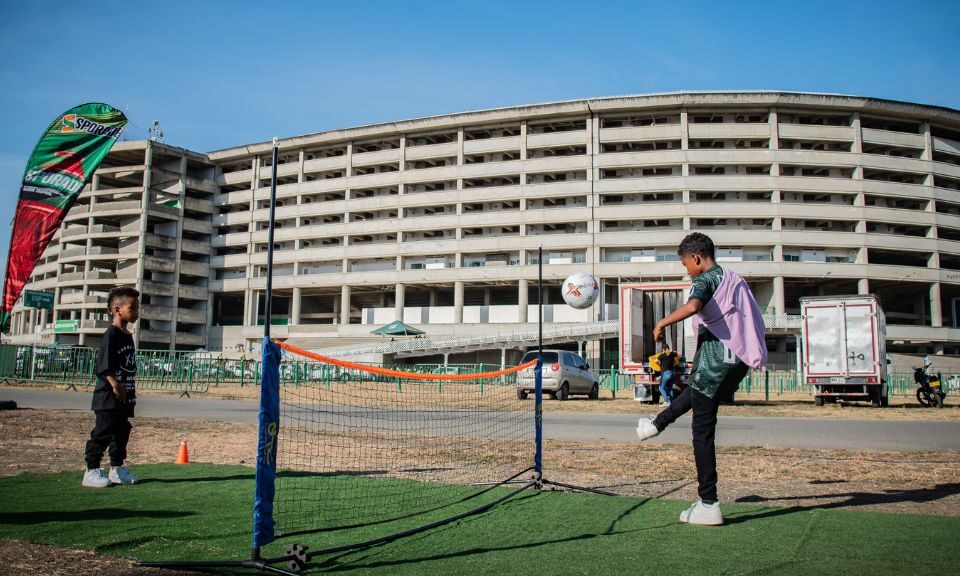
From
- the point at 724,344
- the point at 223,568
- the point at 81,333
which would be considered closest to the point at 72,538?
the point at 223,568

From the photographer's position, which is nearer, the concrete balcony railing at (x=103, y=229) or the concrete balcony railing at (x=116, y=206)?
the concrete balcony railing at (x=116, y=206)

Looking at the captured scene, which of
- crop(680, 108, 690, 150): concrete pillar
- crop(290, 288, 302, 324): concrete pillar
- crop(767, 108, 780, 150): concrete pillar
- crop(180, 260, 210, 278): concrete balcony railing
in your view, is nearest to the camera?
crop(767, 108, 780, 150): concrete pillar

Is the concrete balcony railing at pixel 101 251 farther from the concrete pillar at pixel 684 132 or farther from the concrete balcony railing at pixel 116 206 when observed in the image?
the concrete pillar at pixel 684 132

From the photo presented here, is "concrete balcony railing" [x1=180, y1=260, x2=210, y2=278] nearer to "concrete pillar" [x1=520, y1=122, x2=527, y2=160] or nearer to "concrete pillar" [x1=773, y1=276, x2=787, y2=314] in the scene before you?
"concrete pillar" [x1=520, y1=122, x2=527, y2=160]

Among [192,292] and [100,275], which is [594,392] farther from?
[100,275]

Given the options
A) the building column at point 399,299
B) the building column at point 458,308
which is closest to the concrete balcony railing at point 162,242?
the building column at point 399,299

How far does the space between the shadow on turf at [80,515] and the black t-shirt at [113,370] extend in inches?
53.1

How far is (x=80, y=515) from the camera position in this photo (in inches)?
194

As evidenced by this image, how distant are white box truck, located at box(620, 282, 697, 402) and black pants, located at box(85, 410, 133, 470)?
57.8ft

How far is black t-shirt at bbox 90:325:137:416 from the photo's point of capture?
622 cm

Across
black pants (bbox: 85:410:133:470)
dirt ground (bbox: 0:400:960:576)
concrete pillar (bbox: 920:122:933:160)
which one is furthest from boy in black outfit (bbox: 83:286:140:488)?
concrete pillar (bbox: 920:122:933:160)

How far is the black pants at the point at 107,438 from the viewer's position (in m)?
6.18

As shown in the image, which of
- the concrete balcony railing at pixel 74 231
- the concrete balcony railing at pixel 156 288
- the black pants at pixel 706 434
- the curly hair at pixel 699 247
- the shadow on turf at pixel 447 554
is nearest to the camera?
the shadow on turf at pixel 447 554

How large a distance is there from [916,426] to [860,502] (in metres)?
10.6
